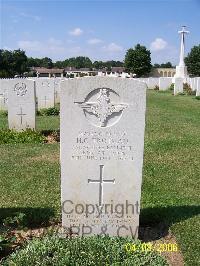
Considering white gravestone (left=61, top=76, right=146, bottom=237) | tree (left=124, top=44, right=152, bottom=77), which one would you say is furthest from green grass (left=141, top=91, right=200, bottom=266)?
tree (left=124, top=44, right=152, bottom=77)

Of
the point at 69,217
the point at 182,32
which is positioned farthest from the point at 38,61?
the point at 69,217

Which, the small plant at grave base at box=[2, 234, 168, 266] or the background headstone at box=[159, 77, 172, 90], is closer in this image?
the small plant at grave base at box=[2, 234, 168, 266]

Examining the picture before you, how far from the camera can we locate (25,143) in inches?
415

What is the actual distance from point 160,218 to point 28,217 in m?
1.76

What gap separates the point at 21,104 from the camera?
11.4 metres

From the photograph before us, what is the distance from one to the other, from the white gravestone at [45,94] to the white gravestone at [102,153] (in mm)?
13643

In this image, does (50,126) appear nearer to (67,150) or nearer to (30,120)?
(30,120)

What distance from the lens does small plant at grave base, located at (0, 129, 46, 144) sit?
35.0 feet

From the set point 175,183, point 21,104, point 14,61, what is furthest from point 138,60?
point 175,183

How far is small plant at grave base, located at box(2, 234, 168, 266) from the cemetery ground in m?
0.68

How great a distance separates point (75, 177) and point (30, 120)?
7.24 m

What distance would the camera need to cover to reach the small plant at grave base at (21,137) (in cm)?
1065

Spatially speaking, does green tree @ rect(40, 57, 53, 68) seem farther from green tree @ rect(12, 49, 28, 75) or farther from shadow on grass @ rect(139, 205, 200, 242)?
shadow on grass @ rect(139, 205, 200, 242)

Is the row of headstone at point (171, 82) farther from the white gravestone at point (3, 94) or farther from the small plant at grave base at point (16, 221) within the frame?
the small plant at grave base at point (16, 221)
